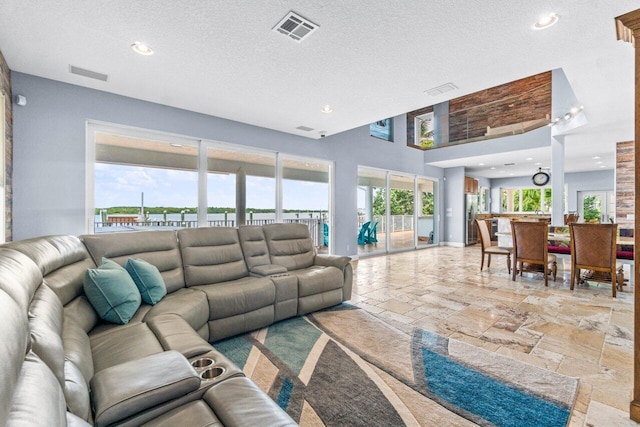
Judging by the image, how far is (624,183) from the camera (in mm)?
6527

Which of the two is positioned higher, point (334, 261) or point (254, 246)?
point (254, 246)

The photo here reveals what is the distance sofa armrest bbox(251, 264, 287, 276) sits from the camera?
338cm

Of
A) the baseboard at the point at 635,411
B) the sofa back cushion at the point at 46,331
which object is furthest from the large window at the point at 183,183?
the baseboard at the point at 635,411

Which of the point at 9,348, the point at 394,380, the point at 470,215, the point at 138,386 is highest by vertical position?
the point at 470,215

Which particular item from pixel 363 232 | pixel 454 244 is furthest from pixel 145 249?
pixel 454 244

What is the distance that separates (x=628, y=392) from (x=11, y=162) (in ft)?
18.7

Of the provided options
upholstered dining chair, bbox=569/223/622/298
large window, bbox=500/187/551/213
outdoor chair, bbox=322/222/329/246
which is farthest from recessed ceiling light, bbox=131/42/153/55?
large window, bbox=500/187/551/213

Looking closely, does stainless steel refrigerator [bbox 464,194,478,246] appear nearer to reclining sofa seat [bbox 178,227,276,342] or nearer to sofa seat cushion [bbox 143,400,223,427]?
reclining sofa seat [bbox 178,227,276,342]

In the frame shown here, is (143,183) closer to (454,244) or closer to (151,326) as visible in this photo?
(151,326)

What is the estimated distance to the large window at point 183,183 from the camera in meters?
3.95

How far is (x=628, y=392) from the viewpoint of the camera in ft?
6.38

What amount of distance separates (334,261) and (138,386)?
2.83m

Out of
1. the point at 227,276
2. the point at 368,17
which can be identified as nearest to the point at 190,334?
the point at 227,276

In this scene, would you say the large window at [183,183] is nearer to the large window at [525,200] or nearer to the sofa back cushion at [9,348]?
the sofa back cushion at [9,348]
